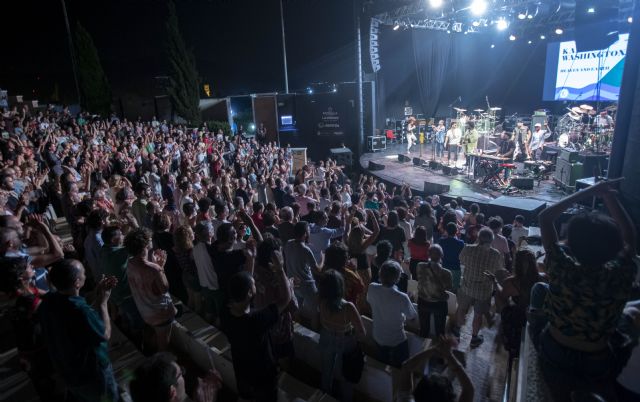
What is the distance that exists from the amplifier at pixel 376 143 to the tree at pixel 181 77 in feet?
30.9

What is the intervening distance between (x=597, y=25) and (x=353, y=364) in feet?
17.8

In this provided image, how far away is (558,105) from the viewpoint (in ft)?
58.9

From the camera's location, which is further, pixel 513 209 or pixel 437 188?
pixel 437 188

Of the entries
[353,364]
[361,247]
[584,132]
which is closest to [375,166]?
[584,132]

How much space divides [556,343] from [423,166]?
13188 millimetres

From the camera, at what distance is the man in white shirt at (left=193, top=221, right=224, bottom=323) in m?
3.50

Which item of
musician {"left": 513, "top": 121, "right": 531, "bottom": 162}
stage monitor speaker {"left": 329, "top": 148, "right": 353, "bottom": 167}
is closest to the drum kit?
musician {"left": 513, "top": 121, "right": 531, "bottom": 162}

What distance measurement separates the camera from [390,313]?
2953 mm

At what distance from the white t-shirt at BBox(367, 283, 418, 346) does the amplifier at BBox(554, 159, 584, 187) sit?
9.55 m

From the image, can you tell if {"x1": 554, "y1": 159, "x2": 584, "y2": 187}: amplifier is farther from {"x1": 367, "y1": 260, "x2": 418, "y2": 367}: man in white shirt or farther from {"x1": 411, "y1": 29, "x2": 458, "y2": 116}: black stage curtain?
{"x1": 411, "y1": 29, "x2": 458, "y2": 116}: black stage curtain

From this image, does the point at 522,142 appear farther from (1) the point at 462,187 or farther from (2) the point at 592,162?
(2) the point at 592,162

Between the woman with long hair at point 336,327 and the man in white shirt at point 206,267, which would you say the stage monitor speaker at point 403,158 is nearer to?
the man in white shirt at point 206,267

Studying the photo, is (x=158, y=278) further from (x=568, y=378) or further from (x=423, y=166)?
(x=423, y=166)

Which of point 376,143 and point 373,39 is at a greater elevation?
point 373,39
